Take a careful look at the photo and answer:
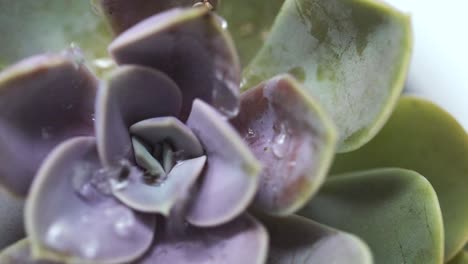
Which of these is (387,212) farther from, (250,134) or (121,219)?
(121,219)

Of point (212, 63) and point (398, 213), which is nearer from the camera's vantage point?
point (212, 63)

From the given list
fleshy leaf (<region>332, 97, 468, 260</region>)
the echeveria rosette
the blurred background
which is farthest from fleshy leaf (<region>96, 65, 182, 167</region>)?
the blurred background

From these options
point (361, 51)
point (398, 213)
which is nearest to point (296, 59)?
point (361, 51)

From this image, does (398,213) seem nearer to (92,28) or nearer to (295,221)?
(295,221)

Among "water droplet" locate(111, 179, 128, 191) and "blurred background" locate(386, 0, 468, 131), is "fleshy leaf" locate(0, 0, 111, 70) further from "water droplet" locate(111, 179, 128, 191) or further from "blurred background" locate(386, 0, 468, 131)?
"blurred background" locate(386, 0, 468, 131)

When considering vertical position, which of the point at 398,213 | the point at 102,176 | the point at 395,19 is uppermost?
the point at 395,19

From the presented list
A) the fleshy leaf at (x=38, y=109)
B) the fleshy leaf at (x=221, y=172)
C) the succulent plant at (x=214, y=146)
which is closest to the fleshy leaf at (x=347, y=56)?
the succulent plant at (x=214, y=146)

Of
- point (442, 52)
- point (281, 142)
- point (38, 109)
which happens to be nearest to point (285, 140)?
point (281, 142)
